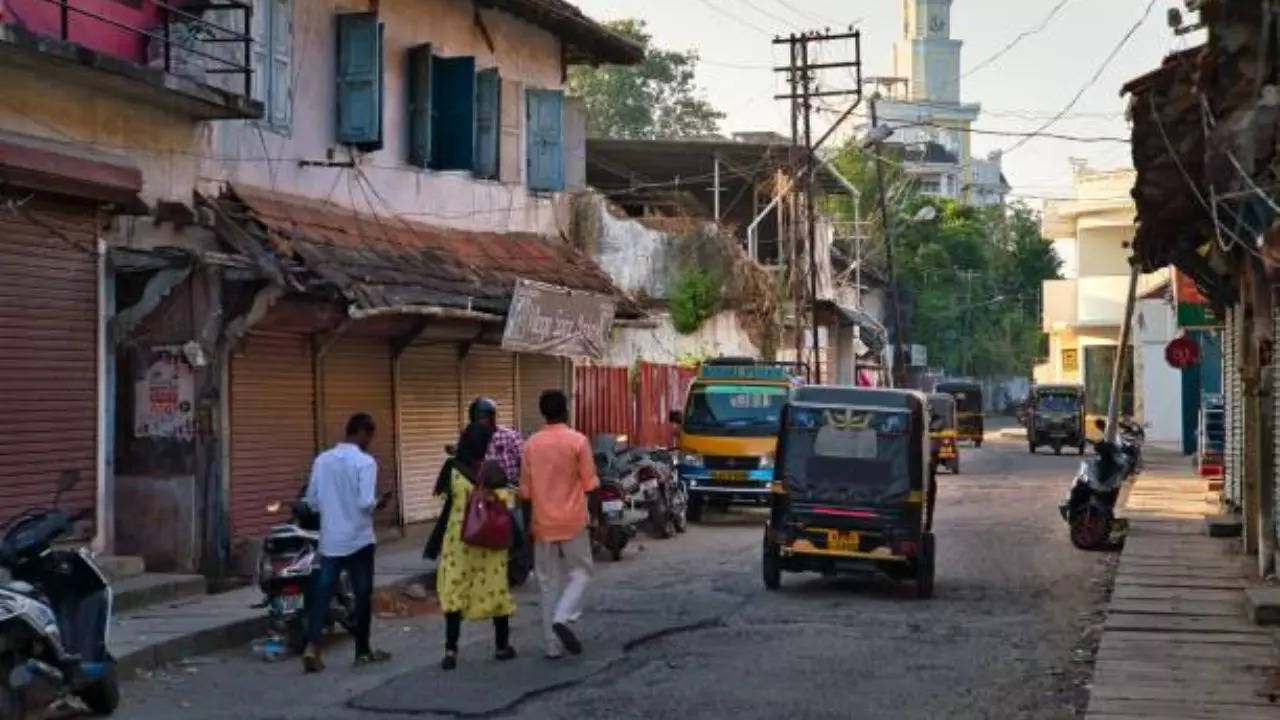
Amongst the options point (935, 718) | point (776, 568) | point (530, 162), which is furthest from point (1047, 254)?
point (935, 718)

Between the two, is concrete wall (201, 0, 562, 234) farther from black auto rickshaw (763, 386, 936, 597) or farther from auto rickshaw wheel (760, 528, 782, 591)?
auto rickshaw wheel (760, 528, 782, 591)

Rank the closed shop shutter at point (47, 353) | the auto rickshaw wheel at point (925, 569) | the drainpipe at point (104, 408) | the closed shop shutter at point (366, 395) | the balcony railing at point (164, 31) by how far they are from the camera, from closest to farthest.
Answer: the closed shop shutter at point (47, 353)
the balcony railing at point (164, 31)
the drainpipe at point (104, 408)
the auto rickshaw wheel at point (925, 569)
the closed shop shutter at point (366, 395)

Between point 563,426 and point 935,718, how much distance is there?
136 inches

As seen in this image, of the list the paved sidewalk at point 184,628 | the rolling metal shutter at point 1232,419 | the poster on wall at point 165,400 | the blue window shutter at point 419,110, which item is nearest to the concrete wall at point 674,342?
the blue window shutter at point 419,110

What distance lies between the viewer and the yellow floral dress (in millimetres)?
10539

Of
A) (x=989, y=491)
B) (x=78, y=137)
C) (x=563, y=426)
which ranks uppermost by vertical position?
(x=78, y=137)

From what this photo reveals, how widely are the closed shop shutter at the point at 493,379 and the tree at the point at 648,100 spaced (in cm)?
4050

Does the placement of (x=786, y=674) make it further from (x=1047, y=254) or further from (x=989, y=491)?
(x=1047, y=254)

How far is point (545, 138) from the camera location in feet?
75.4

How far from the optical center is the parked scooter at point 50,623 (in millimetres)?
7945

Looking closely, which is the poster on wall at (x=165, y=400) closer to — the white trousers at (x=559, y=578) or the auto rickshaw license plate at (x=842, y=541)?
the white trousers at (x=559, y=578)

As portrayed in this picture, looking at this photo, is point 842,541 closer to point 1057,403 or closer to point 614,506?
point 614,506

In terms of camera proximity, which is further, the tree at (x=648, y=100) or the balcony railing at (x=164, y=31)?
the tree at (x=648, y=100)

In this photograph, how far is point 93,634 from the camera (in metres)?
8.79
